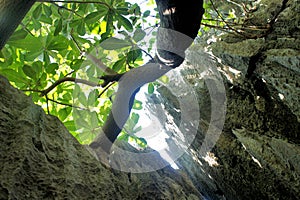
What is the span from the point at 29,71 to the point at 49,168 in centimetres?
68

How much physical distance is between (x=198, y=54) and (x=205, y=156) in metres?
0.69

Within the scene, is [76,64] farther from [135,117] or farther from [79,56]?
[135,117]

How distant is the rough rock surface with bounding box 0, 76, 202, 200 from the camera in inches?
30.2

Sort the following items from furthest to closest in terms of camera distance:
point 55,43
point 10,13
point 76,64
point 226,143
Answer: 1. point 76,64
2. point 226,143
3. point 55,43
4. point 10,13

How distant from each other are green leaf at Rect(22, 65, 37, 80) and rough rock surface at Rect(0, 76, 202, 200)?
0.31 m

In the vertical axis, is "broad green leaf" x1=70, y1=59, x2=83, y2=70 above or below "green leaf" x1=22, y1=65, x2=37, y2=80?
above

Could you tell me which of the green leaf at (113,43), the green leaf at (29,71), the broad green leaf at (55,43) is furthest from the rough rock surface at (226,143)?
the green leaf at (113,43)

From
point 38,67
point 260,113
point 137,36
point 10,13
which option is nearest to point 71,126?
point 38,67

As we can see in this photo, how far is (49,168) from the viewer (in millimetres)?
869

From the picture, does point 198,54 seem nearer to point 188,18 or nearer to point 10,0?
point 188,18

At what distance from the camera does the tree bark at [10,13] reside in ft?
2.63

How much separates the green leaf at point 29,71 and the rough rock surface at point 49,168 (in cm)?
31

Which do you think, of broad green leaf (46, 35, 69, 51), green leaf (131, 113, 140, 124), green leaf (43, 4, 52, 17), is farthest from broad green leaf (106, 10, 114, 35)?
green leaf (131, 113, 140, 124)

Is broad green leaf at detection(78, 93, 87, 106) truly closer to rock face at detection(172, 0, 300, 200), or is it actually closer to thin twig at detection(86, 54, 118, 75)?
thin twig at detection(86, 54, 118, 75)
